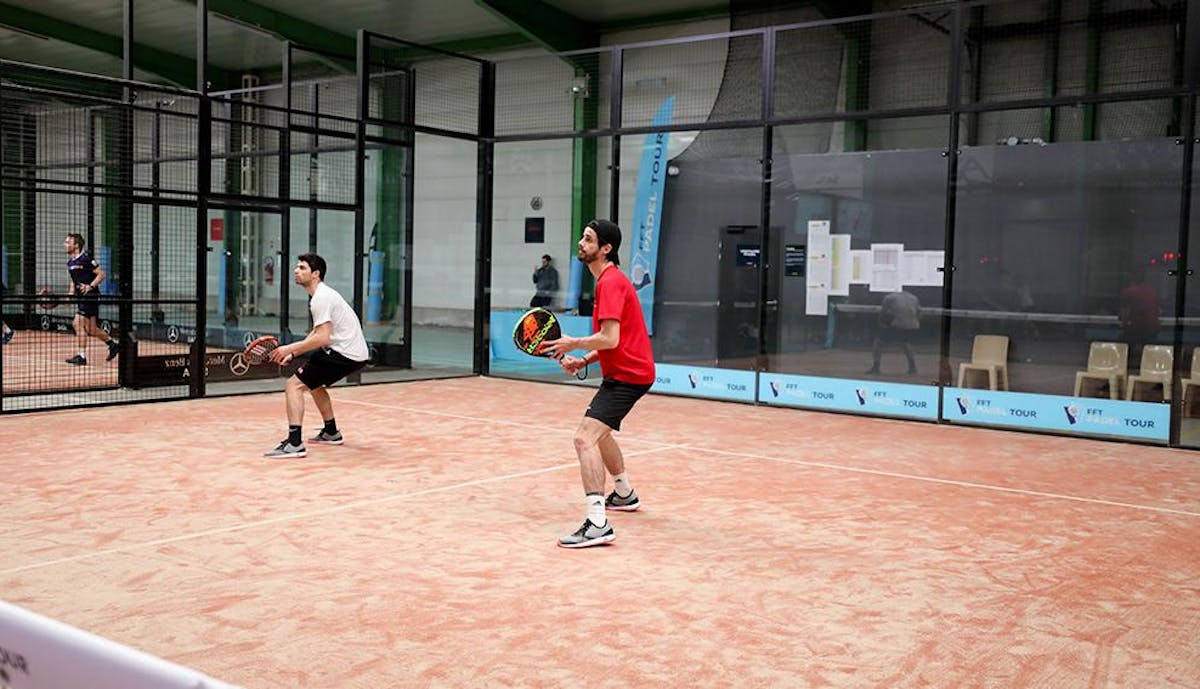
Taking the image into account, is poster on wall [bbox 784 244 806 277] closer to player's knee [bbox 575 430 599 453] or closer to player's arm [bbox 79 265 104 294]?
player's knee [bbox 575 430 599 453]

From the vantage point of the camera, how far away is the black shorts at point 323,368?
Answer: 8.08 meters

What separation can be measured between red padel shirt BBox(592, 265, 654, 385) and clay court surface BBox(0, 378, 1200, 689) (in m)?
0.85

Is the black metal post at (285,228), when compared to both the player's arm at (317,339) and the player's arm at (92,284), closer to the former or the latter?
the player's arm at (92,284)

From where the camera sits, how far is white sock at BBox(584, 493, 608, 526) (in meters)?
5.40

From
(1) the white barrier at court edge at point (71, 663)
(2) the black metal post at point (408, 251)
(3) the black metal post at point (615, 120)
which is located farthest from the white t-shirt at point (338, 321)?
(1) the white barrier at court edge at point (71, 663)

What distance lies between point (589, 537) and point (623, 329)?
1.10m

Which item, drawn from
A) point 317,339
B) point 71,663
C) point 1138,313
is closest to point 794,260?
point 1138,313

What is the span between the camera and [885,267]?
35.6 feet

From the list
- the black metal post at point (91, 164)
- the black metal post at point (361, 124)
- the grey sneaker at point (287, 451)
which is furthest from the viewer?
the black metal post at point (91, 164)

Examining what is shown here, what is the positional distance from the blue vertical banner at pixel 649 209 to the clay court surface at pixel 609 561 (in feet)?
12.9

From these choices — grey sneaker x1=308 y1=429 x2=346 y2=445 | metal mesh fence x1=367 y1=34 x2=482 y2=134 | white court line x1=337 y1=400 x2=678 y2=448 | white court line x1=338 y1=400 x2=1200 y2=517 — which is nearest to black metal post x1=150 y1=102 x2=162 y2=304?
metal mesh fence x1=367 y1=34 x2=482 y2=134

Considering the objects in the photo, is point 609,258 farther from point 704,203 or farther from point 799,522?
point 704,203

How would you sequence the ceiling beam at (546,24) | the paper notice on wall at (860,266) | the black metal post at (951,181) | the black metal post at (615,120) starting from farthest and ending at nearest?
the ceiling beam at (546,24)
the black metal post at (615,120)
the paper notice on wall at (860,266)
the black metal post at (951,181)

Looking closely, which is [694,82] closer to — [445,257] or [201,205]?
[445,257]
